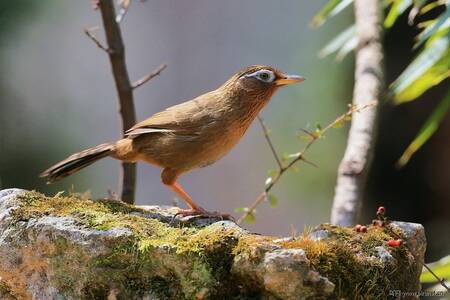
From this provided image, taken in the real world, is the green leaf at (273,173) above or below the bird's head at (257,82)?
below

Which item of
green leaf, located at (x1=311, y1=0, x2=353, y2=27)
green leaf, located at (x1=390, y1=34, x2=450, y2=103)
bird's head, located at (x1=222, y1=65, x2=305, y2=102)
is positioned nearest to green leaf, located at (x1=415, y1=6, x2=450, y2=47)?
green leaf, located at (x1=390, y1=34, x2=450, y2=103)

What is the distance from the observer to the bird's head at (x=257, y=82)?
4.29 meters

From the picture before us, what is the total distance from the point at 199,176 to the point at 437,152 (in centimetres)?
463

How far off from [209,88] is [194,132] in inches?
266

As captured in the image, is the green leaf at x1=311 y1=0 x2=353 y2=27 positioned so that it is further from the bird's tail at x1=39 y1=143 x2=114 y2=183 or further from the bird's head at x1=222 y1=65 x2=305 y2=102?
the bird's tail at x1=39 y1=143 x2=114 y2=183

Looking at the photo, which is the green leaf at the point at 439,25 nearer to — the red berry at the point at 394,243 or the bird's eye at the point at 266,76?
the bird's eye at the point at 266,76

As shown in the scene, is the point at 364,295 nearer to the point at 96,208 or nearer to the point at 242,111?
the point at 96,208

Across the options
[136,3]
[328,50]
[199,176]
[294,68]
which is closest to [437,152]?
[328,50]

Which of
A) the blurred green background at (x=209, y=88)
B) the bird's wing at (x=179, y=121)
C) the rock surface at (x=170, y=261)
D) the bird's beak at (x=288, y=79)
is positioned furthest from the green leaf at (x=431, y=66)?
the blurred green background at (x=209, y=88)

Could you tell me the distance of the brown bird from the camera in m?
→ 4.03

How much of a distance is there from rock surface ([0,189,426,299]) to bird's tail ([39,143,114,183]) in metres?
1.36

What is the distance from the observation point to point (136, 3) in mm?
11016

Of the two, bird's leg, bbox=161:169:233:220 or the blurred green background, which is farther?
the blurred green background

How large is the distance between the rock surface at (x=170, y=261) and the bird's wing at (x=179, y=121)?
1.27 m
